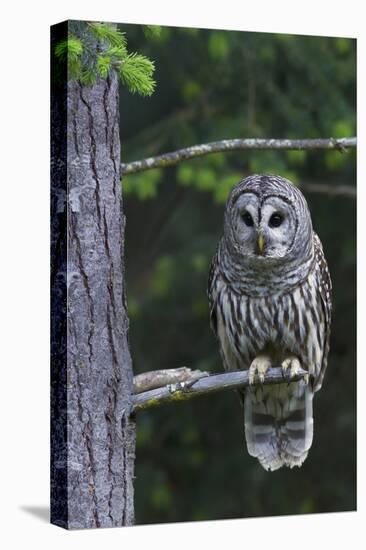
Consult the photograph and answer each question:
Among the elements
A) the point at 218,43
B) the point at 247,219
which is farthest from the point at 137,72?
the point at 218,43

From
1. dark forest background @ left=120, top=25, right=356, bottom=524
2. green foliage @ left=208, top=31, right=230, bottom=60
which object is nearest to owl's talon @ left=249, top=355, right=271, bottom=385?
dark forest background @ left=120, top=25, right=356, bottom=524

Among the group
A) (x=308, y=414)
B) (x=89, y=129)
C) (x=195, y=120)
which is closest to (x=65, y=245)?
(x=89, y=129)

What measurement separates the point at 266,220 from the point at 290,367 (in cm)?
74

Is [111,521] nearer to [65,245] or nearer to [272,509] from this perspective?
[65,245]

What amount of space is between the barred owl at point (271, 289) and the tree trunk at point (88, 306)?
28.4 inches

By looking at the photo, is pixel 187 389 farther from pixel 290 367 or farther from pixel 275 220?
pixel 275 220

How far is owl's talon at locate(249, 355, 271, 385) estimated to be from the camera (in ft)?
17.9

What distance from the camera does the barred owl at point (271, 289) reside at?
5.43 m

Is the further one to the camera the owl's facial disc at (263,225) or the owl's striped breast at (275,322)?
the owl's striped breast at (275,322)

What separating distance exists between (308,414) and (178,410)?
2342 millimetres

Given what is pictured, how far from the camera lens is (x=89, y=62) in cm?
487

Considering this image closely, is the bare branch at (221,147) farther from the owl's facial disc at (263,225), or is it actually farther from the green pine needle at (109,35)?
the green pine needle at (109,35)

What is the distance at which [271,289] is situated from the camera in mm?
5547

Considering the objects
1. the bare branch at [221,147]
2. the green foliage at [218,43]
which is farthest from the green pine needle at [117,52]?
the green foliage at [218,43]
